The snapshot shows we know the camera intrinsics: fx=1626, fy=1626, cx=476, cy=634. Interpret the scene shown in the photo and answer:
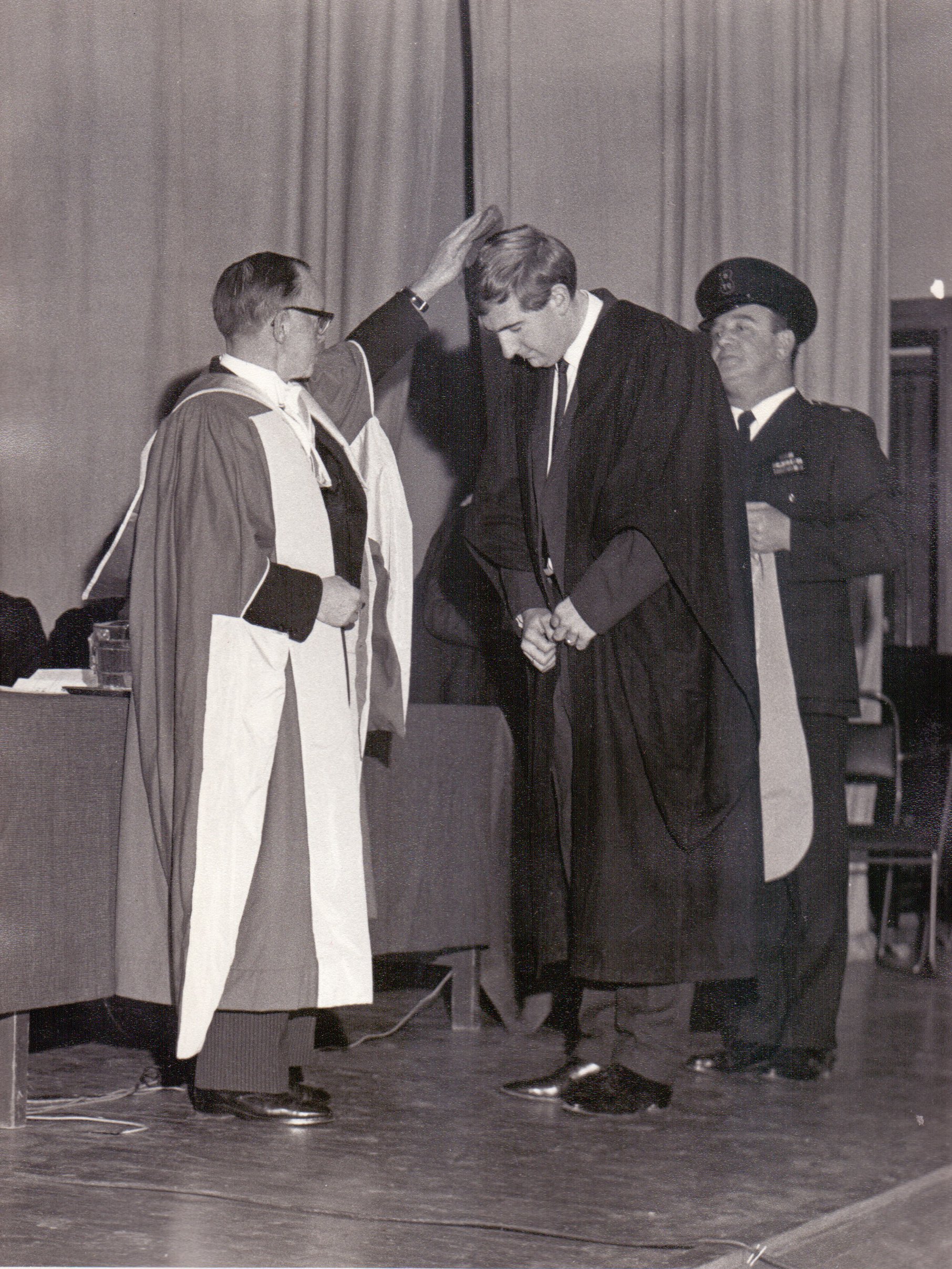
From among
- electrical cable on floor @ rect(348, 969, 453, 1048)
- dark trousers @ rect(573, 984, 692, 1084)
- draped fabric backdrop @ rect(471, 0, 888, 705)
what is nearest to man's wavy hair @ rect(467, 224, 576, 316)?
dark trousers @ rect(573, 984, 692, 1084)

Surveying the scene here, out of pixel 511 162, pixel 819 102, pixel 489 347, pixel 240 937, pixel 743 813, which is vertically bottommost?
pixel 240 937

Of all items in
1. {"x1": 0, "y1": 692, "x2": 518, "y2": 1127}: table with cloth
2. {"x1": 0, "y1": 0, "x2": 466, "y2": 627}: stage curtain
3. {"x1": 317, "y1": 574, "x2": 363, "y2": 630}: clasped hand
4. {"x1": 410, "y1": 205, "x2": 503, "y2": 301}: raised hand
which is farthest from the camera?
{"x1": 0, "y1": 0, "x2": 466, "y2": 627}: stage curtain

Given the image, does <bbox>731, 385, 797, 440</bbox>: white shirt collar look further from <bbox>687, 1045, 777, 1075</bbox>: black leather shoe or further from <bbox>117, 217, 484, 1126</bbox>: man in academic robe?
<bbox>687, 1045, 777, 1075</bbox>: black leather shoe

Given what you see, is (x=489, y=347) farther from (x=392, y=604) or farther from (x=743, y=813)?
(x=743, y=813)

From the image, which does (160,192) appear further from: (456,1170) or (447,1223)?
(447,1223)

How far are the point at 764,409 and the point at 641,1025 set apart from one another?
4.69 feet

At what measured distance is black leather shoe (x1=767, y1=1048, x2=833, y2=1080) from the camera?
10.9ft

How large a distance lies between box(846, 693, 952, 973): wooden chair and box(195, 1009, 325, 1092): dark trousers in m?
2.56

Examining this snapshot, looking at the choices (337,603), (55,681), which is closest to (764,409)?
(337,603)

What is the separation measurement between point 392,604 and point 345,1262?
1.58 metres

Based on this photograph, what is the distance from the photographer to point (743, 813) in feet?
9.86

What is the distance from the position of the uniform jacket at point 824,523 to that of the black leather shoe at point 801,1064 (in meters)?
0.71

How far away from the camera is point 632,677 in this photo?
2.93 m

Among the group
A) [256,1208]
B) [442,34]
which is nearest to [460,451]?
[442,34]
